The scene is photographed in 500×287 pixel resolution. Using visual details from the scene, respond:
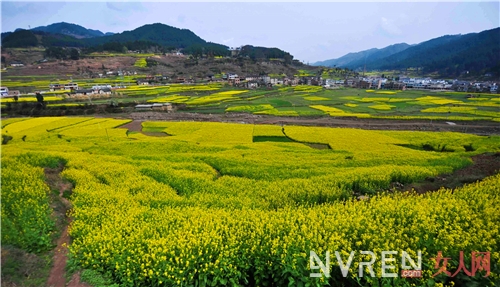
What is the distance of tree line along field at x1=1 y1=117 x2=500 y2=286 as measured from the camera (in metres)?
8.12

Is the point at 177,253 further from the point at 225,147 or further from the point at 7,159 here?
the point at 225,147

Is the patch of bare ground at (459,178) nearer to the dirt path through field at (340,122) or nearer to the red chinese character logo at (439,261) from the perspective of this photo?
the red chinese character logo at (439,261)

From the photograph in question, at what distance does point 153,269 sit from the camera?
7.69m

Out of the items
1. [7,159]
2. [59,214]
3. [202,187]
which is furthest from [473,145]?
[7,159]

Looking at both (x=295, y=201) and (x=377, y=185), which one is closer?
(x=295, y=201)

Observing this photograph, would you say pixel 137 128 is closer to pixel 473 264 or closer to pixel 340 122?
pixel 340 122

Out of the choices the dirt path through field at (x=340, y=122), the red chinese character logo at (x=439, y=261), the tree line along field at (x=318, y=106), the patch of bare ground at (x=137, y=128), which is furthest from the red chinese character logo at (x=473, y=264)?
the tree line along field at (x=318, y=106)

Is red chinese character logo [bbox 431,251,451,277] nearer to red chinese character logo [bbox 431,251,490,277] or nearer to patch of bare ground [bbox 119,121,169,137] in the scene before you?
red chinese character logo [bbox 431,251,490,277]

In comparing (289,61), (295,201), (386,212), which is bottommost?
(295,201)

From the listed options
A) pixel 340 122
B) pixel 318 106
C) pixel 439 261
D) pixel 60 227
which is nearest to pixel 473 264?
pixel 439 261

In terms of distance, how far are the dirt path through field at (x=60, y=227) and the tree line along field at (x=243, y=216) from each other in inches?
15.6

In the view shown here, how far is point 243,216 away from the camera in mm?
10734

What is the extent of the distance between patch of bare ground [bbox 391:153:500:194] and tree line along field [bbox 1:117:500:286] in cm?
57

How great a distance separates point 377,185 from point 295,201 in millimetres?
5909
